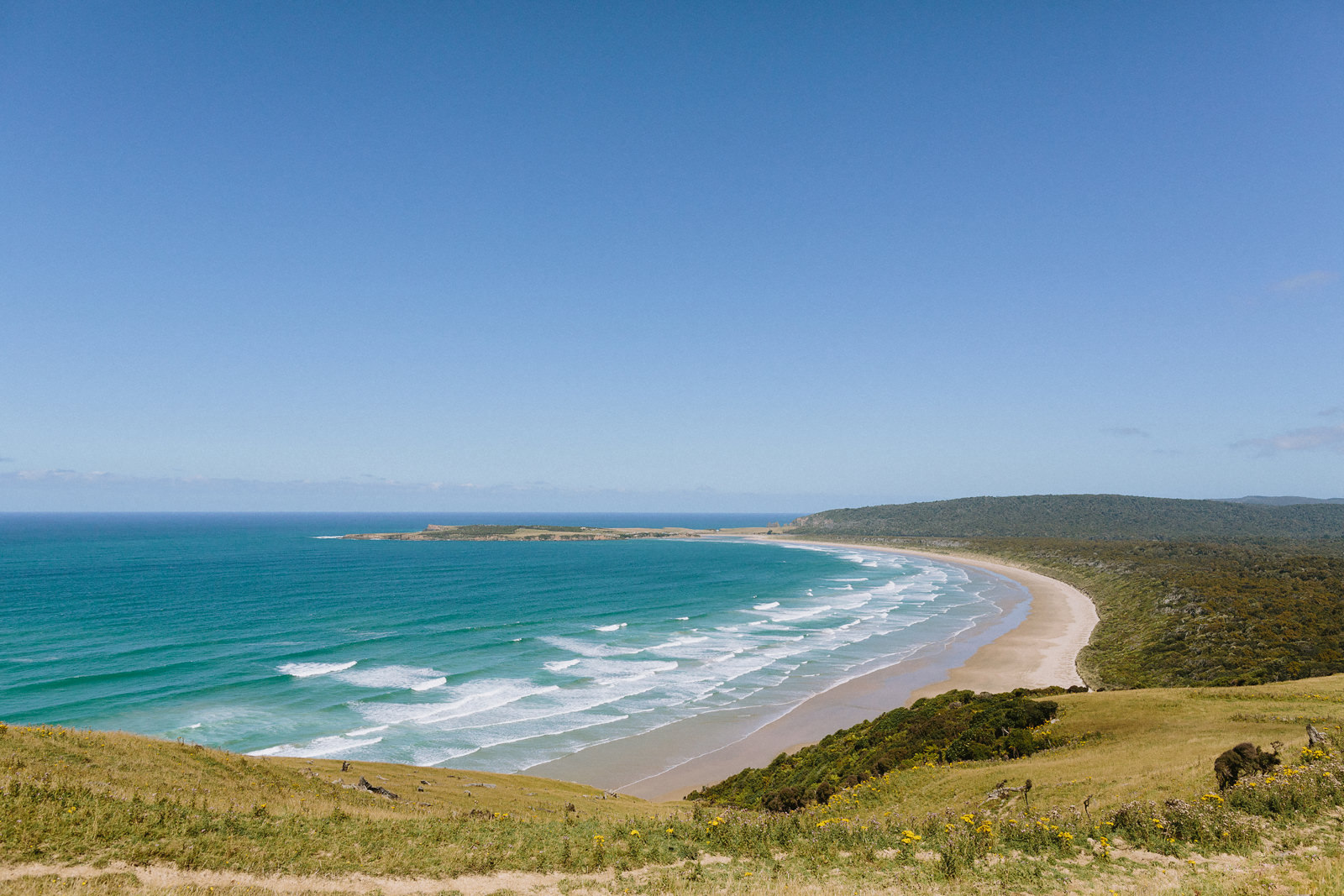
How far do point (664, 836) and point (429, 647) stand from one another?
1785 inches

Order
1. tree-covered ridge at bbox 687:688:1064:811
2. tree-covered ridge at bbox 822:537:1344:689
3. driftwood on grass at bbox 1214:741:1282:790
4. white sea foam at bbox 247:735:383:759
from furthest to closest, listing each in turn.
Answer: tree-covered ridge at bbox 822:537:1344:689 → white sea foam at bbox 247:735:383:759 → tree-covered ridge at bbox 687:688:1064:811 → driftwood on grass at bbox 1214:741:1282:790

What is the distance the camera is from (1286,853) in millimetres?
10539

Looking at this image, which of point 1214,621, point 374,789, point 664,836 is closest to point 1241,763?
point 664,836

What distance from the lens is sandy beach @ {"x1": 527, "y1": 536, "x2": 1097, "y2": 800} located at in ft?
99.5

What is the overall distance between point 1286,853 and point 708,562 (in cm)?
12656

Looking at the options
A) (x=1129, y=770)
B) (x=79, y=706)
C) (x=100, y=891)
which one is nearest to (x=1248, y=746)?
(x=1129, y=770)

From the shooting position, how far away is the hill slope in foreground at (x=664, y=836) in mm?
10430

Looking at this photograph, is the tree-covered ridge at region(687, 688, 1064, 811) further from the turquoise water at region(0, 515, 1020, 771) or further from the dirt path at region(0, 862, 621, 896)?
the dirt path at region(0, 862, 621, 896)

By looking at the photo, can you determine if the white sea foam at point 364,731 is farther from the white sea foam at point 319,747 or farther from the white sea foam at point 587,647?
the white sea foam at point 587,647

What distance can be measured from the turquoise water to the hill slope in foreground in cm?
1657

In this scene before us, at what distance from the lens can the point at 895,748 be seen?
24547mm

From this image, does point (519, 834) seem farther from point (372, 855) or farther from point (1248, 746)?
point (1248, 746)

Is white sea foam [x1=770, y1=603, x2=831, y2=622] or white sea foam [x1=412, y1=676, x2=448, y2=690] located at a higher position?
white sea foam [x1=412, y1=676, x2=448, y2=690]

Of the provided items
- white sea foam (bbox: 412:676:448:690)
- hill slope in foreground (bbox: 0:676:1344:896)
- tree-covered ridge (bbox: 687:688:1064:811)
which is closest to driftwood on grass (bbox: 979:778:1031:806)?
hill slope in foreground (bbox: 0:676:1344:896)
